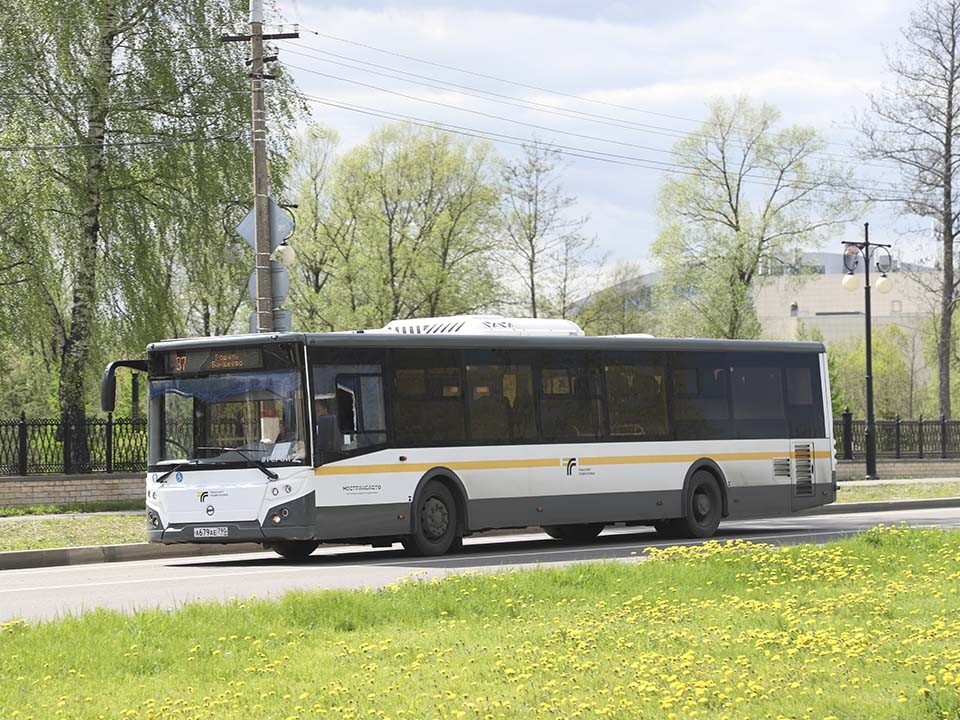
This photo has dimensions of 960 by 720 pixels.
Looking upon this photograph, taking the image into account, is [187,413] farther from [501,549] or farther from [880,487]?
[880,487]

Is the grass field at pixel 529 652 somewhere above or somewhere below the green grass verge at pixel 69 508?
below

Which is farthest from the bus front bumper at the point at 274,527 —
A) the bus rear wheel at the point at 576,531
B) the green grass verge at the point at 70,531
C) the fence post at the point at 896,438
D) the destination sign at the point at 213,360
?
the fence post at the point at 896,438

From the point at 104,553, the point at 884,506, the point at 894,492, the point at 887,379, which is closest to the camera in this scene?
the point at 104,553

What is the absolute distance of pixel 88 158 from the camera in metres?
31.8

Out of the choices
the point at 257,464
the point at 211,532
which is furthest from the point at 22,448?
the point at 257,464

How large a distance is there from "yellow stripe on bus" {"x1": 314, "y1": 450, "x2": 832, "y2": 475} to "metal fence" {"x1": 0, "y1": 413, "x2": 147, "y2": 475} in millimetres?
12929

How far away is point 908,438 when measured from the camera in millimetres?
Answer: 50656

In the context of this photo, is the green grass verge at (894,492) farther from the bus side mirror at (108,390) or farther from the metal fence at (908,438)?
the bus side mirror at (108,390)

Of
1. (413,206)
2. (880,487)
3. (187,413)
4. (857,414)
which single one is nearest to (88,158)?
(187,413)

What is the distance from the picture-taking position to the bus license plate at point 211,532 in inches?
741

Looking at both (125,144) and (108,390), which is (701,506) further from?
(125,144)

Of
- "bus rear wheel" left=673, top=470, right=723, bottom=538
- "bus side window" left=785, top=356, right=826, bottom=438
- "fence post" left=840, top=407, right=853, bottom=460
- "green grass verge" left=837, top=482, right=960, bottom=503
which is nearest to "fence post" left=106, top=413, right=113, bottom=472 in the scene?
"bus rear wheel" left=673, top=470, right=723, bottom=538

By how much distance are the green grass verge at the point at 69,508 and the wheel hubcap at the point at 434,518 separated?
37.8 feet

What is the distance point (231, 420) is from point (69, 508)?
12025mm
